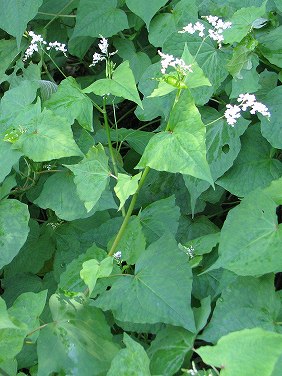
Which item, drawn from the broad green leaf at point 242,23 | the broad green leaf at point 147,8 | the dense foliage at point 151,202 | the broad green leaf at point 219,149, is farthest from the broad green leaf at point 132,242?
the broad green leaf at point 147,8

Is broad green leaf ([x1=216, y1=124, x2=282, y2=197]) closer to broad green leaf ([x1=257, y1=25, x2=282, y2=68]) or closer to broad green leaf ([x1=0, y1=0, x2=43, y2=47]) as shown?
broad green leaf ([x1=257, y1=25, x2=282, y2=68])

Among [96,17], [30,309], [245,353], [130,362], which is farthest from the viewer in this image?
[96,17]

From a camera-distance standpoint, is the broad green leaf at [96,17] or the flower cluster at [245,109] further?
the broad green leaf at [96,17]

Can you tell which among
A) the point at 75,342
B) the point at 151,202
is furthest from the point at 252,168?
the point at 75,342

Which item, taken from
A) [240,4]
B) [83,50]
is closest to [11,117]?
[83,50]

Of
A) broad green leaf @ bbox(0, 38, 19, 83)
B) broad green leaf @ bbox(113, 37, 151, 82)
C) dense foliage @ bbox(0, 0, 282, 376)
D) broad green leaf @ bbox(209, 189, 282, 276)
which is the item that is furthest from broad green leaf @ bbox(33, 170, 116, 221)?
broad green leaf @ bbox(0, 38, 19, 83)

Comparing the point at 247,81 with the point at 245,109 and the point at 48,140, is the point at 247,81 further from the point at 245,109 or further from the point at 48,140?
the point at 48,140

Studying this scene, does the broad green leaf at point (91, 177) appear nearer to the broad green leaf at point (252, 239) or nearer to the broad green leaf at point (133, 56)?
the broad green leaf at point (252, 239)
